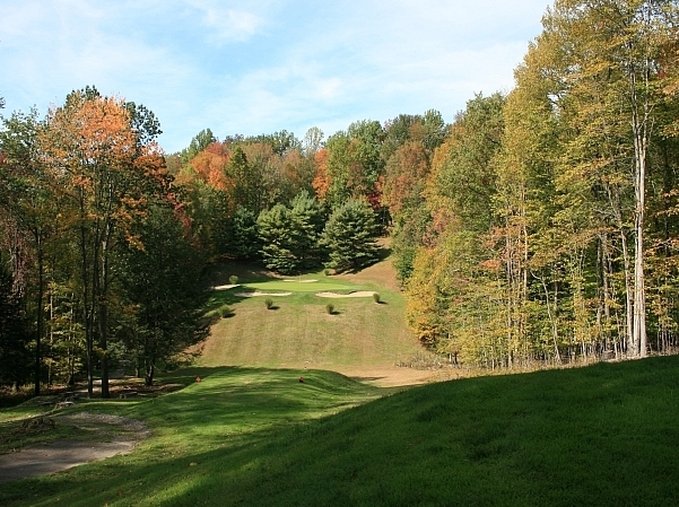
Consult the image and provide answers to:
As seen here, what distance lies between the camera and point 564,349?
1244 inches

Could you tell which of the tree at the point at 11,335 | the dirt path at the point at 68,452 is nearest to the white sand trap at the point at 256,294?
the tree at the point at 11,335

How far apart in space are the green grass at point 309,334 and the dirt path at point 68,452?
29231 millimetres

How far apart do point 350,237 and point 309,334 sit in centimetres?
2678

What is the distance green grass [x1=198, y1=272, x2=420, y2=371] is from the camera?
50781 mm

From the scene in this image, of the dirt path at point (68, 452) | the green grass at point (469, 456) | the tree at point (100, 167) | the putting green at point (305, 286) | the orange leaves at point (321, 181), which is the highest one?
the orange leaves at point (321, 181)

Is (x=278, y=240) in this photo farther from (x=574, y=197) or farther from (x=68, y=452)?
(x=68, y=452)

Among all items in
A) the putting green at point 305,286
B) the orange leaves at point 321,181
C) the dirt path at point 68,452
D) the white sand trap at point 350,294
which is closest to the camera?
the dirt path at point 68,452

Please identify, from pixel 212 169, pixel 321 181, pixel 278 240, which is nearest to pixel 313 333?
pixel 278 240

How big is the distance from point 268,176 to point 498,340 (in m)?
71.0

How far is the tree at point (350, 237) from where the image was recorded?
3105 inches

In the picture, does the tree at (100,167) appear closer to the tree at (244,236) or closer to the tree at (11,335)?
the tree at (11,335)

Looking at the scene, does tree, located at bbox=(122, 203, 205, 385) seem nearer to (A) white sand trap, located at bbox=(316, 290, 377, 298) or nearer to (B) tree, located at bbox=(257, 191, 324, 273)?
(A) white sand trap, located at bbox=(316, 290, 377, 298)

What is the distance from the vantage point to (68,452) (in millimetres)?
16031

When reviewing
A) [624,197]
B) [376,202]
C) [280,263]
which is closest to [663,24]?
[624,197]
